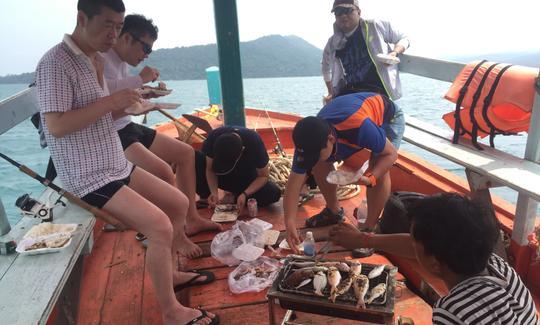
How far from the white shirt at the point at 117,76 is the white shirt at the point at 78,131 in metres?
0.71

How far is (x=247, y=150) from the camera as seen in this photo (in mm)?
3582

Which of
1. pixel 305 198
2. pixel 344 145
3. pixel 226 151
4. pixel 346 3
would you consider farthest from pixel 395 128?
pixel 226 151

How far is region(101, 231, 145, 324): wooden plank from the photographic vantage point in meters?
2.37

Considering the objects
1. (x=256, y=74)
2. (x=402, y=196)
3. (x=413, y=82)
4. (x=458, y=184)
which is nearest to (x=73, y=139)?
(x=402, y=196)

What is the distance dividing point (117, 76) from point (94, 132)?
1032 millimetres

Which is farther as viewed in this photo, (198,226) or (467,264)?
(198,226)

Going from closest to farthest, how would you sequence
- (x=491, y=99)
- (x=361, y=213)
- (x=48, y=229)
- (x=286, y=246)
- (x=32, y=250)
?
1. (x=32, y=250)
2. (x=48, y=229)
3. (x=491, y=99)
4. (x=286, y=246)
5. (x=361, y=213)

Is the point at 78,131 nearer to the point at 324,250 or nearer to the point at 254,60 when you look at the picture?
the point at 324,250

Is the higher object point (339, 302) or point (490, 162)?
point (490, 162)

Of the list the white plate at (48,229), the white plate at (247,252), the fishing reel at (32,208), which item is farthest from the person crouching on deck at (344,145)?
the fishing reel at (32,208)

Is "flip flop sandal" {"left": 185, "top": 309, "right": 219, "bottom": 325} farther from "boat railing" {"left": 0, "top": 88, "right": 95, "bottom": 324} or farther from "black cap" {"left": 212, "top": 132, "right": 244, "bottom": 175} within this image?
"black cap" {"left": 212, "top": 132, "right": 244, "bottom": 175}

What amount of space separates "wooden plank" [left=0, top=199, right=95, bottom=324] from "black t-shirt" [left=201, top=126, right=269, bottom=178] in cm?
147

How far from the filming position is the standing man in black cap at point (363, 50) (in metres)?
3.75

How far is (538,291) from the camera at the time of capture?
2439mm
